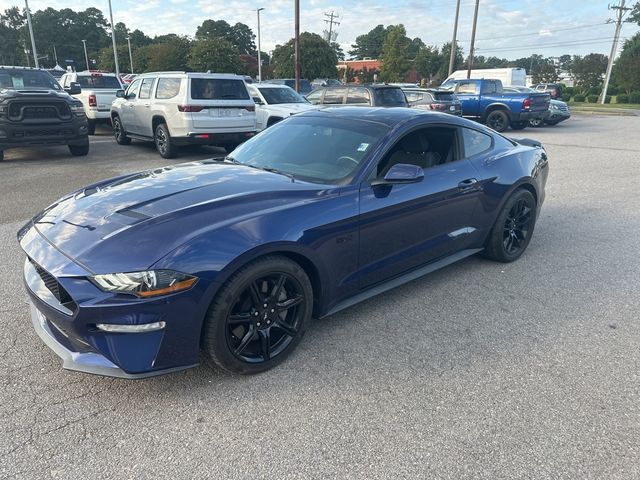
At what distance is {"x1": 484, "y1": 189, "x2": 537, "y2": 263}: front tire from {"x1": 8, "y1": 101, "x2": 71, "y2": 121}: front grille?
891 centimetres

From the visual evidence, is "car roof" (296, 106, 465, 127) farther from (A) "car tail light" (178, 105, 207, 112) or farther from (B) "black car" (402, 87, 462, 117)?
(B) "black car" (402, 87, 462, 117)

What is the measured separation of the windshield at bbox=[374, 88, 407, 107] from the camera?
12500 millimetres

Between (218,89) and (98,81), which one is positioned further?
(98,81)

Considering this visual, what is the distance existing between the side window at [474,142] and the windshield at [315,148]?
0.99 m

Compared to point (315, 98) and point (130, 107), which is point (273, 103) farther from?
point (130, 107)

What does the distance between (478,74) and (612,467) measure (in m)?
32.4

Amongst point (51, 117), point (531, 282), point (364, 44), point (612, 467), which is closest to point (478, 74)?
point (51, 117)

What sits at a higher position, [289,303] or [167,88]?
[167,88]

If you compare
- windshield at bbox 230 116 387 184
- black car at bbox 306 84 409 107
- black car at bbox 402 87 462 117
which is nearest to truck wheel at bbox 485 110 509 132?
black car at bbox 402 87 462 117

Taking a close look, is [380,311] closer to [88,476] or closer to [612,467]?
[612,467]

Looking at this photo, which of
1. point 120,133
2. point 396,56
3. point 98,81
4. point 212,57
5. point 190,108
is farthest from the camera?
point 396,56

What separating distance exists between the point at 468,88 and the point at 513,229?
1537 cm

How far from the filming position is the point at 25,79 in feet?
32.7

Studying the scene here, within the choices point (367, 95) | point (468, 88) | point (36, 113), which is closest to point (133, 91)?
point (36, 113)
